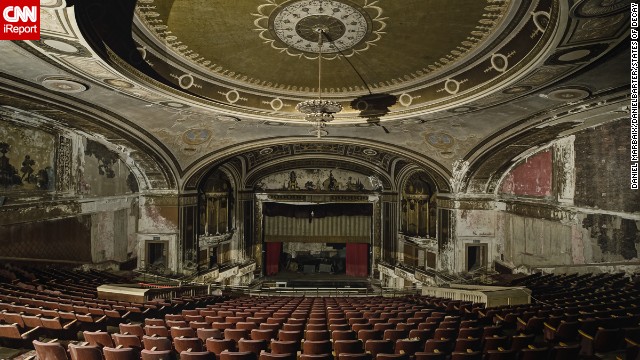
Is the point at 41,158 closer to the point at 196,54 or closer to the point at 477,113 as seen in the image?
the point at 196,54

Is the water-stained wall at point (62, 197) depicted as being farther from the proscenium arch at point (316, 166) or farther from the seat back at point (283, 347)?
the seat back at point (283, 347)

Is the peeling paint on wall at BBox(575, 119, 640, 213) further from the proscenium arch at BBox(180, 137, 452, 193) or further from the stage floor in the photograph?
the stage floor

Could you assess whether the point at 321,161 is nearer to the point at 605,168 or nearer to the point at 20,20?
the point at 605,168

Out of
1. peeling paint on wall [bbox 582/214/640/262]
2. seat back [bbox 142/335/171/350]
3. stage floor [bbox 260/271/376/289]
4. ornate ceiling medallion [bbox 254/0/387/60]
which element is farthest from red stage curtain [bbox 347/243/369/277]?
seat back [bbox 142/335/171/350]

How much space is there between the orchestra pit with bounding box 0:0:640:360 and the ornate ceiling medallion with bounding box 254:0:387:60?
1.9 inches

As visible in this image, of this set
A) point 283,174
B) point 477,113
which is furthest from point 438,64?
point 283,174

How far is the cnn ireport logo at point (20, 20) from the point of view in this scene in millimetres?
4977

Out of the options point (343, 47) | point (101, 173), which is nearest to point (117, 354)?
point (343, 47)

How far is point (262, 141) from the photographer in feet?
47.1

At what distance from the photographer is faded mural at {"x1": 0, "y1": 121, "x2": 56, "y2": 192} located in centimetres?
1013

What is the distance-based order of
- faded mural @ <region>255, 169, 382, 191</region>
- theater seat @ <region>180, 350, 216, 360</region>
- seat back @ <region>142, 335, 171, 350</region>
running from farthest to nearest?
faded mural @ <region>255, 169, 382, 191</region> → seat back @ <region>142, 335, 171, 350</region> → theater seat @ <region>180, 350, 216, 360</region>

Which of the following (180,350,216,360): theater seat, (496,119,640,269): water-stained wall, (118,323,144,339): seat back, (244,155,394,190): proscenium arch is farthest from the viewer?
(244,155,394,190): proscenium arch

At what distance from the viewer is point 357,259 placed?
2222 cm

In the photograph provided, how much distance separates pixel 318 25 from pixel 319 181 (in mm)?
14190
